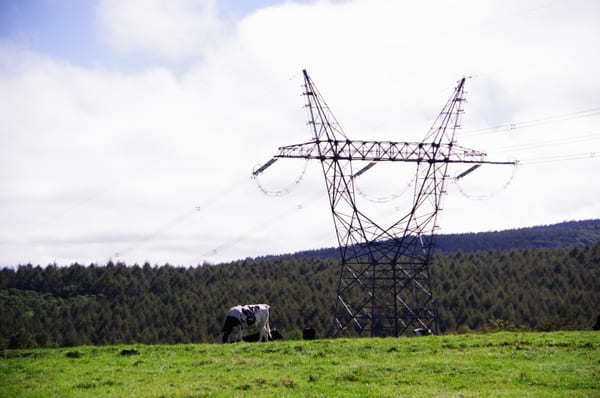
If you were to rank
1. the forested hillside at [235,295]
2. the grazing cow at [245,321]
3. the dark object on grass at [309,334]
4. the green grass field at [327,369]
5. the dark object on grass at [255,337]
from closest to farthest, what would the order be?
the green grass field at [327,369] → the dark object on grass at [309,334] → the grazing cow at [245,321] → the dark object on grass at [255,337] → the forested hillside at [235,295]

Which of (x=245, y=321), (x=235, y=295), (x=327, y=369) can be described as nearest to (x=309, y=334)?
(x=245, y=321)

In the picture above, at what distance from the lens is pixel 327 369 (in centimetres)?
2041

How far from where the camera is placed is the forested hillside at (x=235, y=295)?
107 meters

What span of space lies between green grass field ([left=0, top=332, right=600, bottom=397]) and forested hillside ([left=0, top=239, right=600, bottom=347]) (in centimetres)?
6653

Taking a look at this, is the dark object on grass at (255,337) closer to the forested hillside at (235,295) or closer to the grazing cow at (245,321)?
the grazing cow at (245,321)

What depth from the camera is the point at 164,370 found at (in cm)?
2166

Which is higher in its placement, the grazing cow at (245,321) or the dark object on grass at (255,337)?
the grazing cow at (245,321)

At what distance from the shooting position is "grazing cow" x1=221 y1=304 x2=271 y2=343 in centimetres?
3319

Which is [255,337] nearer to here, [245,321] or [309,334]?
[245,321]

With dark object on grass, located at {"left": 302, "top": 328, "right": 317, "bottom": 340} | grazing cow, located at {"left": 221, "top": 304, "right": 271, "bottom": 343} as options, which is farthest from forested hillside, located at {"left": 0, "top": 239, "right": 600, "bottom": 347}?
dark object on grass, located at {"left": 302, "top": 328, "right": 317, "bottom": 340}

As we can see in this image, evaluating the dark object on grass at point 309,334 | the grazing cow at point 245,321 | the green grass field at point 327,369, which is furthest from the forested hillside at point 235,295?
the green grass field at point 327,369

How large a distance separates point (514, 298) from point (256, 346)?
10133 centimetres

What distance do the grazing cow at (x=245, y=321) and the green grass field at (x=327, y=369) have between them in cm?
566

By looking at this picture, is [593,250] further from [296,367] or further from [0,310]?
[296,367]
